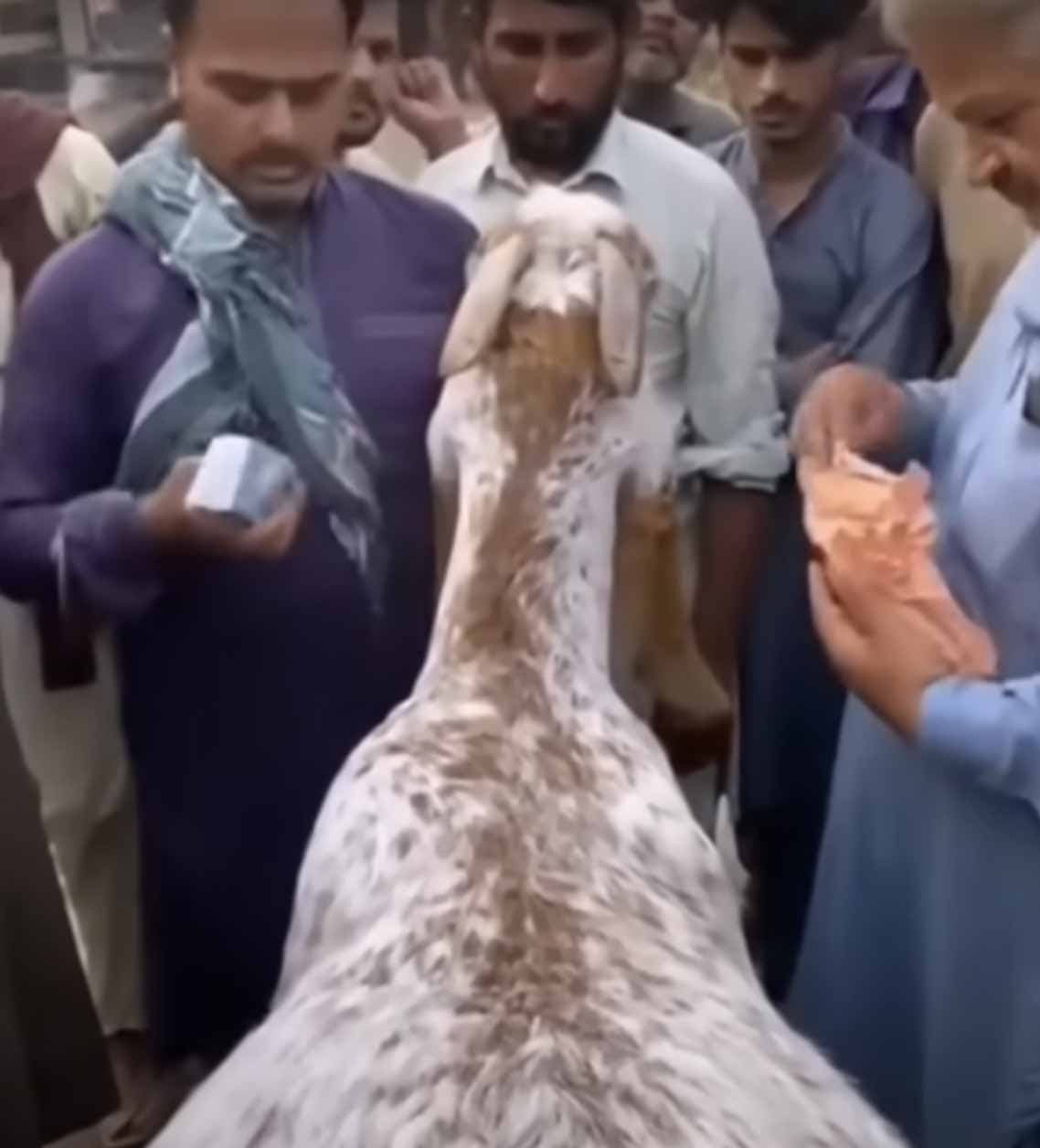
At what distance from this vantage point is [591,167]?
257 centimetres

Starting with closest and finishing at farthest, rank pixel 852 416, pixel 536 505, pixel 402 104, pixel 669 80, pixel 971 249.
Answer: pixel 536 505
pixel 852 416
pixel 971 249
pixel 402 104
pixel 669 80

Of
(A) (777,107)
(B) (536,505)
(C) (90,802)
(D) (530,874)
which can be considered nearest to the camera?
(D) (530,874)

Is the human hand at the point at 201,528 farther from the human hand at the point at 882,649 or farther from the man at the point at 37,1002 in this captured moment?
the human hand at the point at 882,649

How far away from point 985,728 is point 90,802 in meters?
1.19

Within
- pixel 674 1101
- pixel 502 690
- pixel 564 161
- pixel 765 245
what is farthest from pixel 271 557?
pixel 765 245

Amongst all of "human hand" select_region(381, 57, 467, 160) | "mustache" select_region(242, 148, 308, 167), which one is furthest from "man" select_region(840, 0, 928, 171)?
"mustache" select_region(242, 148, 308, 167)

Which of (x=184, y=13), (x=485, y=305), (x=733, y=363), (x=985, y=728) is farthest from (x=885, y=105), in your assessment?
(x=985, y=728)

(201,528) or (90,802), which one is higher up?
(201,528)

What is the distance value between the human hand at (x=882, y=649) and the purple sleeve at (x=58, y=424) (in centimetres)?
57

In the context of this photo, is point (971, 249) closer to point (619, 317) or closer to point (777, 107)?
point (777, 107)

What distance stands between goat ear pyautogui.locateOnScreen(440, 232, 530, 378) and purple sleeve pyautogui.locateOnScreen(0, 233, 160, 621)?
0.97ft

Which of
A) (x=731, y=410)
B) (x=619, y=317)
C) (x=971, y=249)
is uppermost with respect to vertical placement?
(x=619, y=317)

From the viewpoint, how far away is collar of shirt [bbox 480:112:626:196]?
2.55 meters

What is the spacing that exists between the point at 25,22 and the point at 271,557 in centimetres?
260
